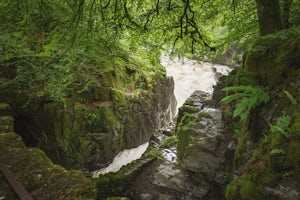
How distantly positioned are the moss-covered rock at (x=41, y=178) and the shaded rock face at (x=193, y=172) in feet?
10.5

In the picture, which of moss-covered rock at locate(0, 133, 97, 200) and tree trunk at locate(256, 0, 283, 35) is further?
tree trunk at locate(256, 0, 283, 35)

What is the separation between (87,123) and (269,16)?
6633 mm

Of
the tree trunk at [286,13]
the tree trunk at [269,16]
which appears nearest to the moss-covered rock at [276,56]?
the tree trunk at [269,16]

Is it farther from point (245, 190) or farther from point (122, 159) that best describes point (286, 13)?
point (122, 159)

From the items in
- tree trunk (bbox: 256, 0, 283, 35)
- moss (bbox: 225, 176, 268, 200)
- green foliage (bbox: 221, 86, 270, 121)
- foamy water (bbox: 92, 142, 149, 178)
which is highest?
tree trunk (bbox: 256, 0, 283, 35)

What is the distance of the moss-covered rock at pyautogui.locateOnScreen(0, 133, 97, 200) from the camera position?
8.82 feet

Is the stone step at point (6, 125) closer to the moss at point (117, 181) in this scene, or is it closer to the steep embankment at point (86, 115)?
the steep embankment at point (86, 115)

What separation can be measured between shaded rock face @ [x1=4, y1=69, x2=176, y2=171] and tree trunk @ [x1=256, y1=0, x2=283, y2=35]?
594cm

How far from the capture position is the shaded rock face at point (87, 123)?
24.7 ft

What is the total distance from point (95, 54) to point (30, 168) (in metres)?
2.11

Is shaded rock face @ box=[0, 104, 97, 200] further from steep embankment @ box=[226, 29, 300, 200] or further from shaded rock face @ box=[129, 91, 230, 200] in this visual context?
shaded rock face @ box=[129, 91, 230, 200]

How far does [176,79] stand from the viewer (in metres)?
17.4

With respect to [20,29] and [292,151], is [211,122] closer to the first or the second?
[292,151]

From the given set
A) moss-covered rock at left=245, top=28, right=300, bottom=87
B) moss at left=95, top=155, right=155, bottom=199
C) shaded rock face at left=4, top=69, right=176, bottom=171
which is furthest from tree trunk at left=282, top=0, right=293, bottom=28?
shaded rock face at left=4, top=69, right=176, bottom=171
